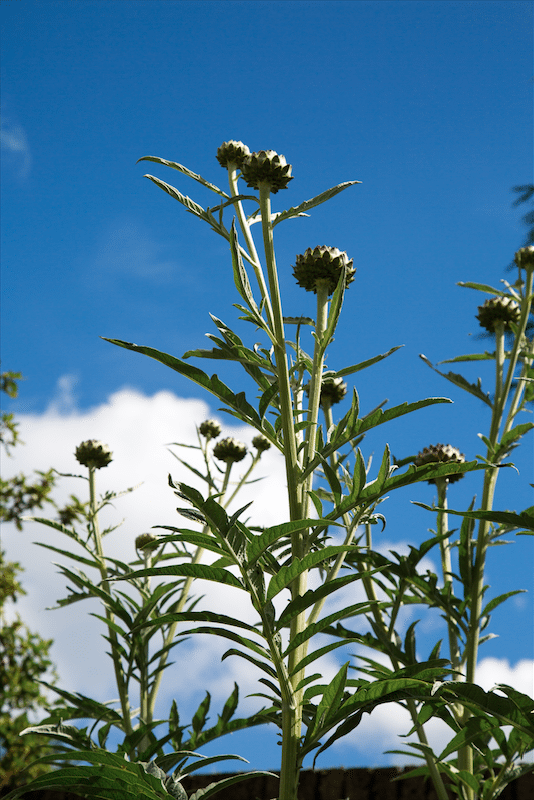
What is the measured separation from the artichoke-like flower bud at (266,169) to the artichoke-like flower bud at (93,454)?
1.22 m

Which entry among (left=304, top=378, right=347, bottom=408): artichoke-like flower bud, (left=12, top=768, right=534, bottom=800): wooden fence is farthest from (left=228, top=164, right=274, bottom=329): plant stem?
(left=12, top=768, right=534, bottom=800): wooden fence

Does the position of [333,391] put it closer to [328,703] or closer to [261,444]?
[261,444]

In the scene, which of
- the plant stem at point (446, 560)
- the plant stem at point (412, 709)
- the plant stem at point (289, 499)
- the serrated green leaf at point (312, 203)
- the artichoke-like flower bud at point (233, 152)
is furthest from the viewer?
the plant stem at point (446, 560)

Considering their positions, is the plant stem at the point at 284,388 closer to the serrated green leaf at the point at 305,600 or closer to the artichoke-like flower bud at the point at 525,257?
the serrated green leaf at the point at 305,600

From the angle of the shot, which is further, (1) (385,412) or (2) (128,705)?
(2) (128,705)

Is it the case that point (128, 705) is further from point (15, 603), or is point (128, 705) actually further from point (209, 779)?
point (15, 603)

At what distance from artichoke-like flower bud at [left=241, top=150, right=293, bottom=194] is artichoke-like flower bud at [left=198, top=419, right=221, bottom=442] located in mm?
1287

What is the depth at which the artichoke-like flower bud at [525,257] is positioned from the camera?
2.17 meters

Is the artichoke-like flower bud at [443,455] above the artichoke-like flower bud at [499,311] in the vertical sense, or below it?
below

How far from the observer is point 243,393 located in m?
1.23

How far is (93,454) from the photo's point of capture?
2.34 meters

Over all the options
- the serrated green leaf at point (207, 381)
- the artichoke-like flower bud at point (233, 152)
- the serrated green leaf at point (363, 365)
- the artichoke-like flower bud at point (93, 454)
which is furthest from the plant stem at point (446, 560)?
the artichoke-like flower bud at point (93, 454)

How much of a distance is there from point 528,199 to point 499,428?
8.79 m

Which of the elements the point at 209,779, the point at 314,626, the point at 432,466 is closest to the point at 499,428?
the point at 432,466
